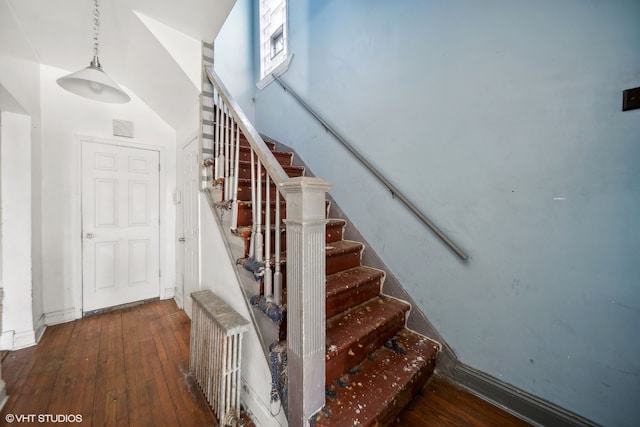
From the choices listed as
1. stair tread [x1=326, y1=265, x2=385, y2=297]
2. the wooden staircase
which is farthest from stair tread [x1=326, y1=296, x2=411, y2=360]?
stair tread [x1=326, y1=265, x2=385, y2=297]

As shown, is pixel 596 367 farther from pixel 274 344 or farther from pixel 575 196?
pixel 274 344

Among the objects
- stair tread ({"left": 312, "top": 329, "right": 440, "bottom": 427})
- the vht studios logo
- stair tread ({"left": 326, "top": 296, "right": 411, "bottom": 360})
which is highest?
stair tread ({"left": 326, "top": 296, "right": 411, "bottom": 360})

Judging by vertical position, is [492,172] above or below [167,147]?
below

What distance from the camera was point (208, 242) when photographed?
81.7 inches

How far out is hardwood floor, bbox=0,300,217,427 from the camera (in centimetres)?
146

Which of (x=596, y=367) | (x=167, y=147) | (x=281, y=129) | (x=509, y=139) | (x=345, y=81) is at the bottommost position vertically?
(x=596, y=367)

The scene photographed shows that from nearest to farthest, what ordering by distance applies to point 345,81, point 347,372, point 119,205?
point 347,372 < point 345,81 < point 119,205

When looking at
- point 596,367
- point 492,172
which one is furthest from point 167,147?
point 596,367

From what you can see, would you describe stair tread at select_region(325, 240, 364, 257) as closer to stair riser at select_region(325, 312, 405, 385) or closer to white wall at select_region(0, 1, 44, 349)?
stair riser at select_region(325, 312, 405, 385)

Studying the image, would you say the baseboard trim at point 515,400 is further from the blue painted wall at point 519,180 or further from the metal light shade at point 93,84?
the metal light shade at point 93,84

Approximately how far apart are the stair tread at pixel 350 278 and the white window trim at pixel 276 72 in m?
2.57

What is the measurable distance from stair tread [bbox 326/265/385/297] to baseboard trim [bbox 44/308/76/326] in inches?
119

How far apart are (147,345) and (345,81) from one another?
309cm

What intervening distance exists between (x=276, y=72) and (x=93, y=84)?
199 cm
